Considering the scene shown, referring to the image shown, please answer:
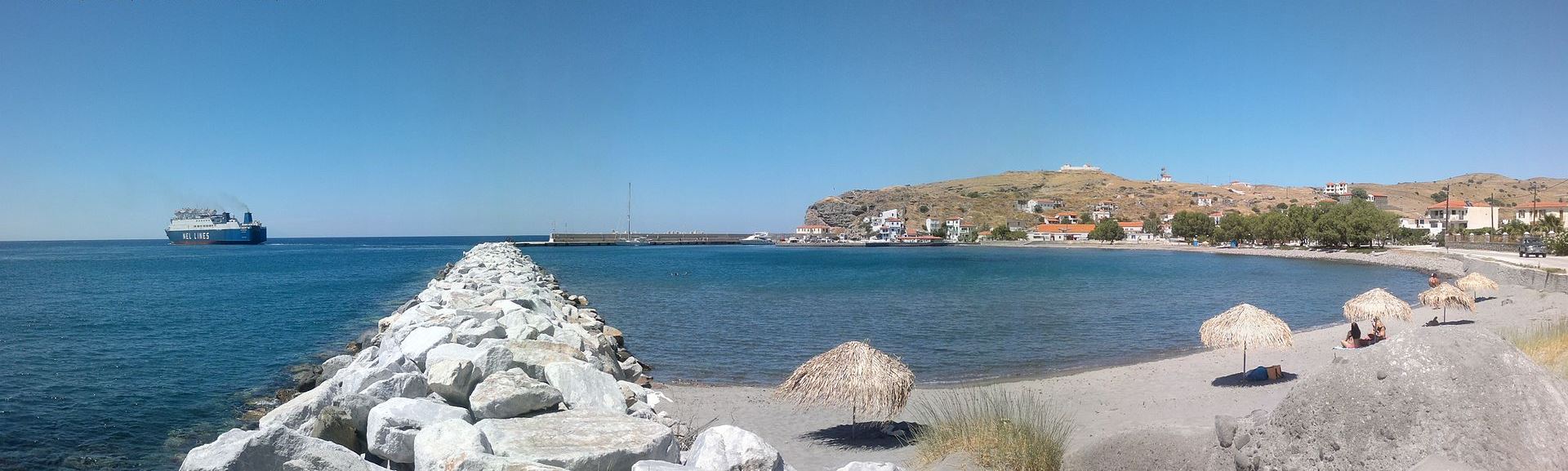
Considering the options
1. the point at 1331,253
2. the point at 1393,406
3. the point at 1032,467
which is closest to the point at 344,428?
the point at 1032,467

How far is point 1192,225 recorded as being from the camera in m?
112

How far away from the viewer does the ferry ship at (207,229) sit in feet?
408

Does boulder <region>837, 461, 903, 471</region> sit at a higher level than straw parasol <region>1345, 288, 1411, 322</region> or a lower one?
lower

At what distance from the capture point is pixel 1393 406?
12.0 ft

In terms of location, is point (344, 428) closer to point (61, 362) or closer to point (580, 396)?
point (580, 396)

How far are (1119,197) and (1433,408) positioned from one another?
580 ft

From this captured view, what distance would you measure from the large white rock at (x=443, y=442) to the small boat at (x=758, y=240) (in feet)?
529

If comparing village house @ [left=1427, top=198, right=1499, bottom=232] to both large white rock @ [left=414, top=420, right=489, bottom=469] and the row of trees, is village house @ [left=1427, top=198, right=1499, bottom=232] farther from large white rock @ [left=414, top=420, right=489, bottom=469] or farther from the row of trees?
large white rock @ [left=414, top=420, right=489, bottom=469]

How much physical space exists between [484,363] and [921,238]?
133383 millimetres

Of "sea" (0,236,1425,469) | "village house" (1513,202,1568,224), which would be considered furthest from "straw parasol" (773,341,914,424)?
"village house" (1513,202,1568,224)

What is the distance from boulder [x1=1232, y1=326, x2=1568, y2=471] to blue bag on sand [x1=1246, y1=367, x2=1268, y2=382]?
10976 millimetres

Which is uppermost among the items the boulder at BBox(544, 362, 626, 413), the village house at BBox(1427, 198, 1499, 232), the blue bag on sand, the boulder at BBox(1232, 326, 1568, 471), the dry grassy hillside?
the dry grassy hillside

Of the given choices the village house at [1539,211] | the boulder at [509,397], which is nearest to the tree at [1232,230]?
the village house at [1539,211]

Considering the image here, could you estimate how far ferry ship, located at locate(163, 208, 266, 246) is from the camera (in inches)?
4899
